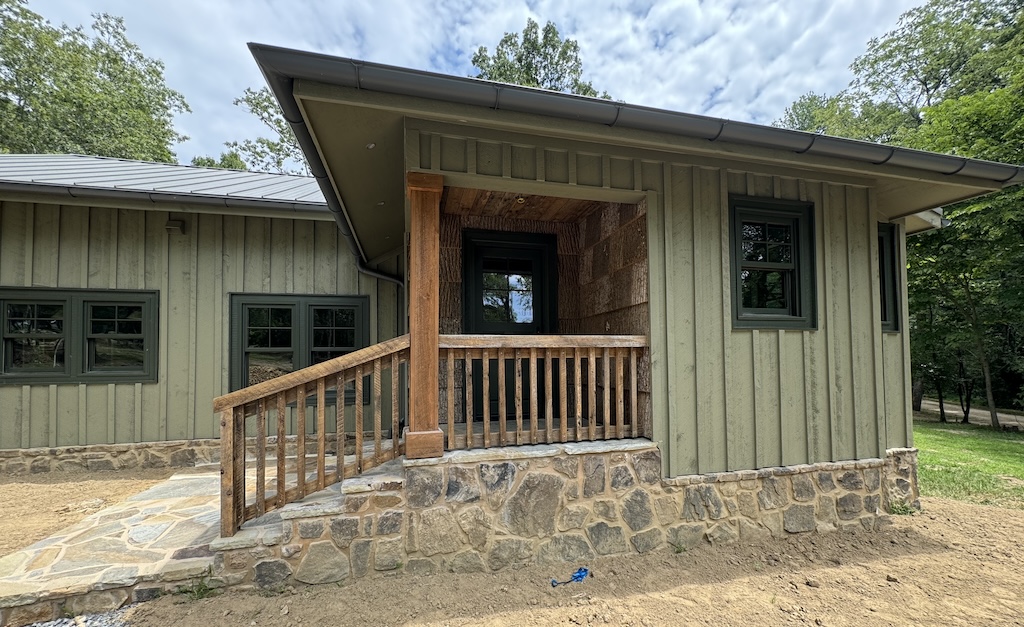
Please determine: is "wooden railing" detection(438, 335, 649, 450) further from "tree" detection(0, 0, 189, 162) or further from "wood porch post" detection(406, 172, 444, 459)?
"tree" detection(0, 0, 189, 162)

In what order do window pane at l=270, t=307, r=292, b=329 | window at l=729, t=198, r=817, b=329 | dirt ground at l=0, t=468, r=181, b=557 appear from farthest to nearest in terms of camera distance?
window pane at l=270, t=307, r=292, b=329 → window at l=729, t=198, r=817, b=329 → dirt ground at l=0, t=468, r=181, b=557

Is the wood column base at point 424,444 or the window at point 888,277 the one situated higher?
the window at point 888,277

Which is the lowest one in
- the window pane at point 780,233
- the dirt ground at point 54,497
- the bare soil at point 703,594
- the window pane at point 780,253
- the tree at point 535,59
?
the bare soil at point 703,594

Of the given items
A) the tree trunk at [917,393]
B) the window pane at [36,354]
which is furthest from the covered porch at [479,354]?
the tree trunk at [917,393]

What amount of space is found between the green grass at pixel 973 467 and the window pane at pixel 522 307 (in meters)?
4.31

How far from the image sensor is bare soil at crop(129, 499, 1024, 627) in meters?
2.24

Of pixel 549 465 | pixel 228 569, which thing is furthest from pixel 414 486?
pixel 228 569

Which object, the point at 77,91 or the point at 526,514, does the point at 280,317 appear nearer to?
the point at 526,514

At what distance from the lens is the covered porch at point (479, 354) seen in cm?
259

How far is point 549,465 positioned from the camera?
9.14 ft

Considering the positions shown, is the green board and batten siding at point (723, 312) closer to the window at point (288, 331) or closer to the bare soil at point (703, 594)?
the bare soil at point (703, 594)

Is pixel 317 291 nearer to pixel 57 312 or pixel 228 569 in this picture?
pixel 57 312

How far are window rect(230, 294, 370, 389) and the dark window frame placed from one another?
5.39 metres

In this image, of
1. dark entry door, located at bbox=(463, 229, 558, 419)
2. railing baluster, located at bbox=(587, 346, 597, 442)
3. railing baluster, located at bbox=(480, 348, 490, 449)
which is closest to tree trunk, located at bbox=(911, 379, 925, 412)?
dark entry door, located at bbox=(463, 229, 558, 419)
